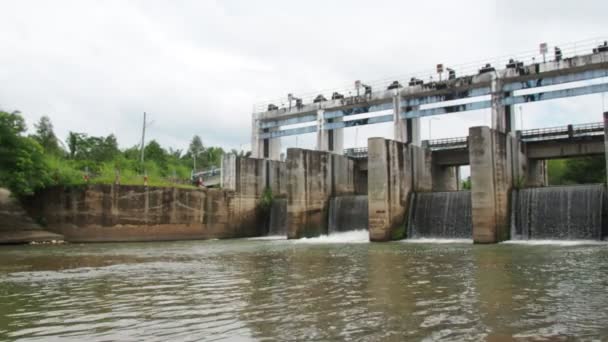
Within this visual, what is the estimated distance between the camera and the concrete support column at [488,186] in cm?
2495

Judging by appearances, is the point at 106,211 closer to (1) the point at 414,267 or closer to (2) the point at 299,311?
(1) the point at 414,267

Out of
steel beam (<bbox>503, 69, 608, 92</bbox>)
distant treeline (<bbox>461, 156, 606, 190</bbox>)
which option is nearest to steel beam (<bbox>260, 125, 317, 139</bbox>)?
steel beam (<bbox>503, 69, 608, 92</bbox>)

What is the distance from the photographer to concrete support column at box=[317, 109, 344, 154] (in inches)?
1519

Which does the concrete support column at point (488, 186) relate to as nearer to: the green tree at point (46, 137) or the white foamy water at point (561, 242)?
the white foamy water at point (561, 242)

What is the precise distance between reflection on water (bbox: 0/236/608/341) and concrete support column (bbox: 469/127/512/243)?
9.80 meters

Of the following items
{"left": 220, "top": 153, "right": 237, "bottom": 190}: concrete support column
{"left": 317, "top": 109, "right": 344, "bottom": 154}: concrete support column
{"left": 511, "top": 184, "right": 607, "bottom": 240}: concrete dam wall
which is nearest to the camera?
{"left": 511, "top": 184, "right": 607, "bottom": 240}: concrete dam wall

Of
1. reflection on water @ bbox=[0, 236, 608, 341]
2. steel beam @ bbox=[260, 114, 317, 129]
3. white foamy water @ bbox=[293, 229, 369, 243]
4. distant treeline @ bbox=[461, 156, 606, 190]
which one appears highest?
steel beam @ bbox=[260, 114, 317, 129]

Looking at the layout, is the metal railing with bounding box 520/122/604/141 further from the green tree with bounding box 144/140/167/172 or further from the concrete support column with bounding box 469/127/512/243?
the green tree with bounding box 144/140/167/172

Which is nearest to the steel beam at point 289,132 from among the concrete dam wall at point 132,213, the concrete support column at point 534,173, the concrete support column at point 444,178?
the concrete dam wall at point 132,213

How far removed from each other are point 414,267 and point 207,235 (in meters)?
22.6

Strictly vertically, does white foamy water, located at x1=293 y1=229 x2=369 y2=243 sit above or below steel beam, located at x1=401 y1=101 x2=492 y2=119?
below

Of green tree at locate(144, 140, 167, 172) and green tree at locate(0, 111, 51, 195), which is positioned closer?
green tree at locate(0, 111, 51, 195)

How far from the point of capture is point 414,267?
14.0m

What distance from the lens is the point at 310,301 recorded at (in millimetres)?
8695
